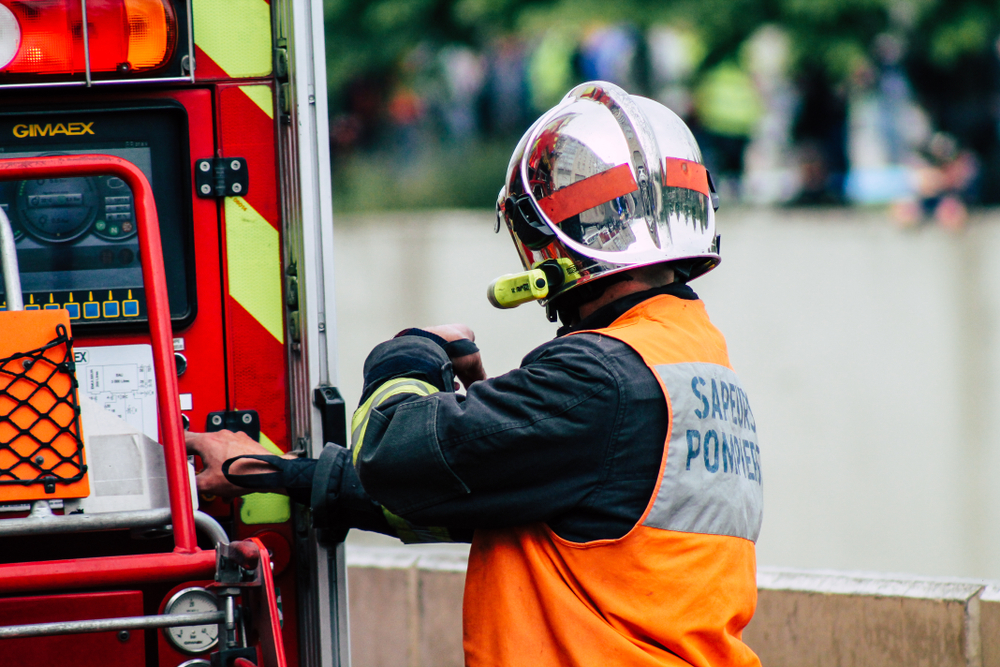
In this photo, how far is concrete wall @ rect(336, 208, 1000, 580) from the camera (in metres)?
7.52

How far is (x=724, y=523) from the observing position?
216 centimetres

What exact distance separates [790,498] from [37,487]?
6.39m

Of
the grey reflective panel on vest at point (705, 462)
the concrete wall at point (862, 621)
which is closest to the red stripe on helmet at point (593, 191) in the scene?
the grey reflective panel on vest at point (705, 462)

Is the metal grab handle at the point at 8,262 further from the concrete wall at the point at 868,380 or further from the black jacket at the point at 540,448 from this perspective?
the concrete wall at the point at 868,380

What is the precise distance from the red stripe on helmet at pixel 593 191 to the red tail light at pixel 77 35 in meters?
1.02

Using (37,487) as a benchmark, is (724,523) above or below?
below

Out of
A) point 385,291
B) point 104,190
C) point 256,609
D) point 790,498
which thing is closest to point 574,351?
point 256,609

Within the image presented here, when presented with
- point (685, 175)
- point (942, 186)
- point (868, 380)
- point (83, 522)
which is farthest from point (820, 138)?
point (83, 522)

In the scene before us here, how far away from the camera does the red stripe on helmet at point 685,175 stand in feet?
7.54

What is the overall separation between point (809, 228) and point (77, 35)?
6.23 m

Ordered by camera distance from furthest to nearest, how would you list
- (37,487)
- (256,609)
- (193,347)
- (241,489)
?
(193,347) → (241,489) → (256,609) → (37,487)

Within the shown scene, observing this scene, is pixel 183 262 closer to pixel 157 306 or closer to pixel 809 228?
pixel 157 306

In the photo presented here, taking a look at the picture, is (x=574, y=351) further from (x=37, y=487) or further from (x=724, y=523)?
(x=37, y=487)

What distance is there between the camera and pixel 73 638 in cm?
247
